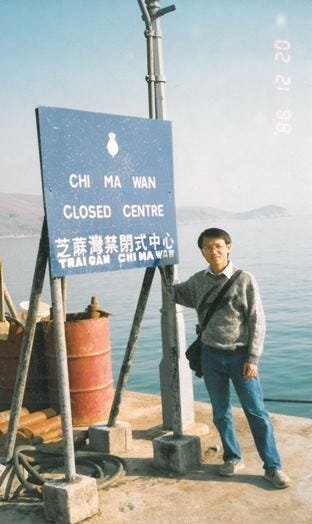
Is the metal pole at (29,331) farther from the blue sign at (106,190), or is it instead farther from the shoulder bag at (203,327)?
the shoulder bag at (203,327)

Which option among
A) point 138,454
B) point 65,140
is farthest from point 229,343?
point 65,140

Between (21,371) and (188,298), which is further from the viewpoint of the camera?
(188,298)

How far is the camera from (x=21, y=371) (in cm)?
498

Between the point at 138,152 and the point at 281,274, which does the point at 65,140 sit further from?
the point at 281,274

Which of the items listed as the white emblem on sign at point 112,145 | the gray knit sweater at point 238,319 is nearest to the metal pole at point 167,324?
the gray knit sweater at point 238,319

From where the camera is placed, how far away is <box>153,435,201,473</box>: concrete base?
5285mm

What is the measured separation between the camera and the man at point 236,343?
485 centimetres

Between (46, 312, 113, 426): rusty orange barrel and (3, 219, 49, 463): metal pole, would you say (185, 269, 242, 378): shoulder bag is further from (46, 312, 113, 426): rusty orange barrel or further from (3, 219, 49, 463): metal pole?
(46, 312, 113, 426): rusty orange barrel

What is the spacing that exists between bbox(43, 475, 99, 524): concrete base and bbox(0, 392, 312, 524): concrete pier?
9 cm

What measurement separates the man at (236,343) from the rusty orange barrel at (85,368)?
2128mm

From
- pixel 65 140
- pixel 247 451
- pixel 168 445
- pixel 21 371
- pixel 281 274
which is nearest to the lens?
pixel 65 140

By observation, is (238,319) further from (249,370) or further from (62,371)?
(62,371)

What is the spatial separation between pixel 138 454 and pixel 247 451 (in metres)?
1.06

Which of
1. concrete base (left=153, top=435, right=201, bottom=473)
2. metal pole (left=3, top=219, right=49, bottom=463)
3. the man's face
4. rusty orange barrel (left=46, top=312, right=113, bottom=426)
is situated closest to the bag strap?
the man's face
